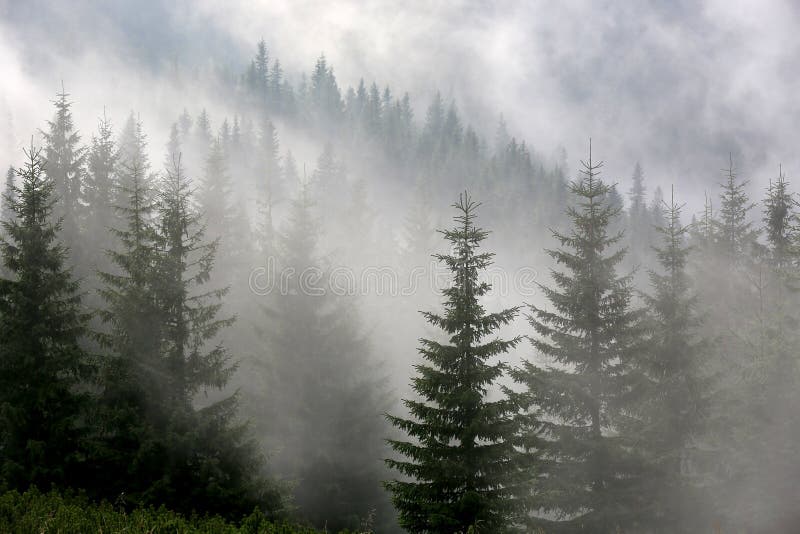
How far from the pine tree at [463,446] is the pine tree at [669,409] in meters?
6.65

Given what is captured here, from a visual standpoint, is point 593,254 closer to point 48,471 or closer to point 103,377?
point 103,377

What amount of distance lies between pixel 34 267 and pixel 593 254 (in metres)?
16.8

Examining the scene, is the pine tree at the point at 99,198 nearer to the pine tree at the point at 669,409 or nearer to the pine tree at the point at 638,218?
the pine tree at the point at 669,409

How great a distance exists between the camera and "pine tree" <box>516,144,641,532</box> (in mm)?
16266

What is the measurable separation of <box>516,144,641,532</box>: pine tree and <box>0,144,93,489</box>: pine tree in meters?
13.0

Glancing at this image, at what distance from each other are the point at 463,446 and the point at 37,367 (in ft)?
37.7

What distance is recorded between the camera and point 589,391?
16891 mm

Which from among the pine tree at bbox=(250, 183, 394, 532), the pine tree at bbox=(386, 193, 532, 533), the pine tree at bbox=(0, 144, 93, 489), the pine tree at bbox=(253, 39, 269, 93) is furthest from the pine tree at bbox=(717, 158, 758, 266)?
the pine tree at bbox=(253, 39, 269, 93)

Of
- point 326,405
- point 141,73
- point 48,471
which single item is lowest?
point 48,471

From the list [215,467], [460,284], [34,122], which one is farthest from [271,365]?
[34,122]

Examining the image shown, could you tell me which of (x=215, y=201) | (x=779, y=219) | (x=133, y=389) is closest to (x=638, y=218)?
(x=779, y=219)

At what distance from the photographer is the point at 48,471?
1313cm

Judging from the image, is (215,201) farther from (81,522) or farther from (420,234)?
(81,522)

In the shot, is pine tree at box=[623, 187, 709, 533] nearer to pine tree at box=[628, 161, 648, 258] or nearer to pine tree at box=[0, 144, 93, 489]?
pine tree at box=[0, 144, 93, 489]
